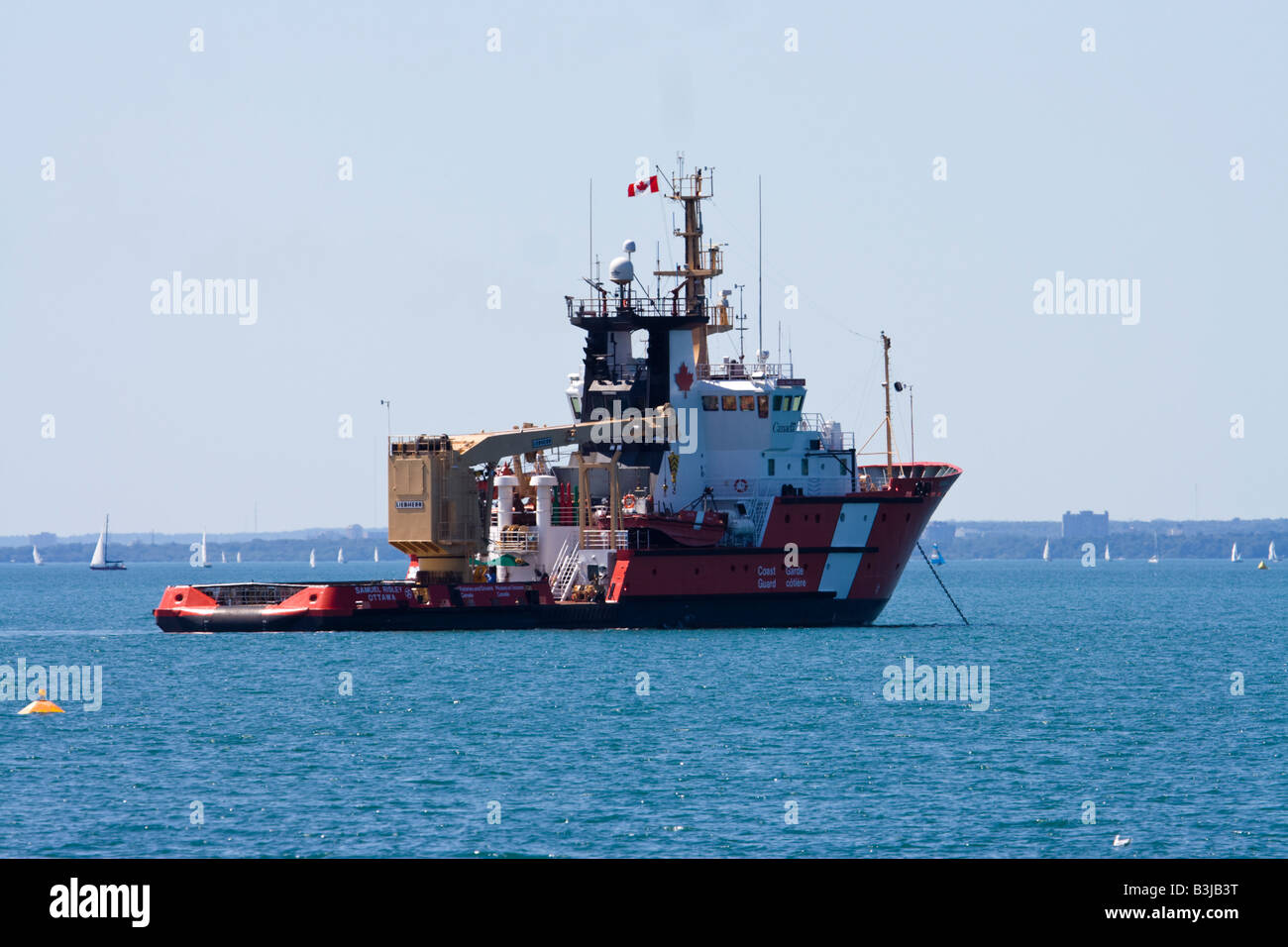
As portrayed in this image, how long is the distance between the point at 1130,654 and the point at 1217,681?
10.8 metres

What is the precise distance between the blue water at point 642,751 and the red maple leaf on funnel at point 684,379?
8710mm

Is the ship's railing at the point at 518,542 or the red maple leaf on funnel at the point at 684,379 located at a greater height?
the red maple leaf on funnel at the point at 684,379

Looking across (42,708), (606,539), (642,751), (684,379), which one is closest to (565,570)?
(606,539)

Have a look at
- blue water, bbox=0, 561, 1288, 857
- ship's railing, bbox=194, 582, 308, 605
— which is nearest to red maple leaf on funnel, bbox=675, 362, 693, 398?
blue water, bbox=0, 561, 1288, 857

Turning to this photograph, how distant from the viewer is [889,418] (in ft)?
213

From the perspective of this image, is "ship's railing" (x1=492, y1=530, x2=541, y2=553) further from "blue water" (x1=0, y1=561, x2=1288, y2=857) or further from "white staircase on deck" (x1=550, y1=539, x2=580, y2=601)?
"blue water" (x1=0, y1=561, x2=1288, y2=857)

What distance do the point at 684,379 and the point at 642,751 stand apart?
2794cm

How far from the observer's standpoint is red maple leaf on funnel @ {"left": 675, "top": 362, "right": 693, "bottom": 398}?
60.8m

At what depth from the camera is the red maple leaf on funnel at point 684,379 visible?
6084 cm

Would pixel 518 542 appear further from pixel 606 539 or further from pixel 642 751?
pixel 642 751

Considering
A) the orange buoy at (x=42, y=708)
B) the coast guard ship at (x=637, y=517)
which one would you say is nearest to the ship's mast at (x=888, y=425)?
the coast guard ship at (x=637, y=517)

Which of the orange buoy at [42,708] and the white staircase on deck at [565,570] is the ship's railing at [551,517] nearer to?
the white staircase on deck at [565,570]

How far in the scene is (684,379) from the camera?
60.9 meters

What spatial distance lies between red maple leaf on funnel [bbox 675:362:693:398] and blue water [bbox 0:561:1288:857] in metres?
8.71
